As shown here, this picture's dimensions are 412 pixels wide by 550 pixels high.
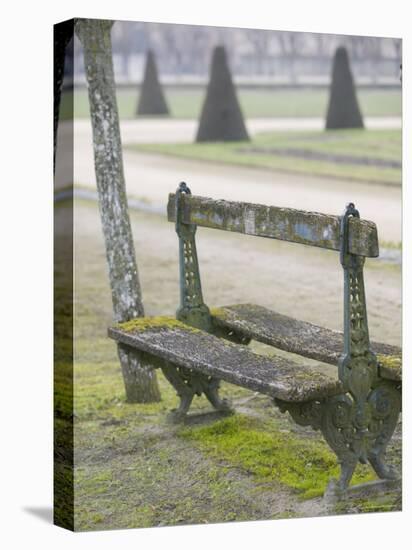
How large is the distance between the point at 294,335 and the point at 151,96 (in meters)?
3.53

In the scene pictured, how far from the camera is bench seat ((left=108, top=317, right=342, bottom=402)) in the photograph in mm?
5879

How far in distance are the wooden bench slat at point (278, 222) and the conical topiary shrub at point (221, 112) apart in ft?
9.67

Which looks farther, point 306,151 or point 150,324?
point 306,151

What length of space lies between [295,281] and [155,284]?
4.69 feet

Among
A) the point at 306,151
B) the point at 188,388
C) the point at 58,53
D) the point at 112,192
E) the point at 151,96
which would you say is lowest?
the point at 188,388

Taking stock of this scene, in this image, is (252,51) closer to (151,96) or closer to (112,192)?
(151,96)

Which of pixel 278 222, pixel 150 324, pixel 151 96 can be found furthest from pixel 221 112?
pixel 278 222

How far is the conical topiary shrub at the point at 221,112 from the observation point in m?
10.1

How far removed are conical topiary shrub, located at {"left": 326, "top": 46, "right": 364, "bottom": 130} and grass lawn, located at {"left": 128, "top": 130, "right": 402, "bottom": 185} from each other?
3.5 inches

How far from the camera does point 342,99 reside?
32.3 feet

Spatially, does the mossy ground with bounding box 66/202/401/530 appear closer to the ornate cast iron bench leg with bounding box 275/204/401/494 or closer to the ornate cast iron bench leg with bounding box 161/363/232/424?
the ornate cast iron bench leg with bounding box 161/363/232/424

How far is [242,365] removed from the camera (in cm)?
623

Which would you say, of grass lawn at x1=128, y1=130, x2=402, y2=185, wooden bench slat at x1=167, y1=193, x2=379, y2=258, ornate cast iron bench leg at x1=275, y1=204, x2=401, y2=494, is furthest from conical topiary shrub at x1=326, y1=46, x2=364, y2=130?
ornate cast iron bench leg at x1=275, y1=204, x2=401, y2=494

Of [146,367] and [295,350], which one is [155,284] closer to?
[146,367]
